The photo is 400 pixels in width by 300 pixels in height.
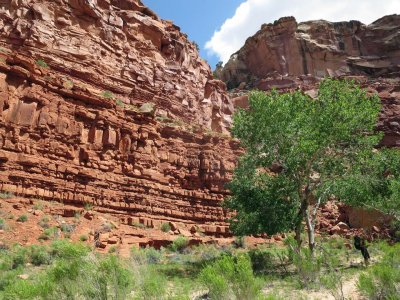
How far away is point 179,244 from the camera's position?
765 inches

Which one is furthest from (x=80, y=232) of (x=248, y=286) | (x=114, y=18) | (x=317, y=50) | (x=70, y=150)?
(x=317, y=50)

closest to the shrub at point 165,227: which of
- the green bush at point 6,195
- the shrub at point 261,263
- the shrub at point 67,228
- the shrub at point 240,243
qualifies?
the shrub at point 240,243

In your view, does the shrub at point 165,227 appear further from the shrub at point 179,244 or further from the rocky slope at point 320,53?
the rocky slope at point 320,53

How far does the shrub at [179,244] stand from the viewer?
19172 millimetres

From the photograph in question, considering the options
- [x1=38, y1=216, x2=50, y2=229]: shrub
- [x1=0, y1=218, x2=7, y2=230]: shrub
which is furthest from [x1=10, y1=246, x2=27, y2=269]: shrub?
[x1=38, y1=216, x2=50, y2=229]: shrub

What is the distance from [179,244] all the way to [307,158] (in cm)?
840

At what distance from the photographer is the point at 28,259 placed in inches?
533

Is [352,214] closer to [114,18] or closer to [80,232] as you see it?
[80,232]

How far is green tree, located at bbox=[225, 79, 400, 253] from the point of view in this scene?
15.4 metres

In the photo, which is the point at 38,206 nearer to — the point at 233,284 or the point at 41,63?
the point at 41,63

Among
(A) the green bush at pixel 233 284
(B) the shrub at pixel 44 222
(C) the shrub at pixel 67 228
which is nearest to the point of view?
(A) the green bush at pixel 233 284

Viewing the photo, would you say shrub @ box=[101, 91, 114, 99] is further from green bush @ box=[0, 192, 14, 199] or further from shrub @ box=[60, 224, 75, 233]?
shrub @ box=[60, 224, 75, 233]

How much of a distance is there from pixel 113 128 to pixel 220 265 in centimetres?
1639

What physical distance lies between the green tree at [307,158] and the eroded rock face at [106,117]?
799 cm
